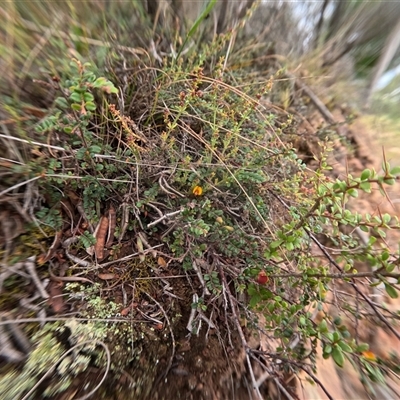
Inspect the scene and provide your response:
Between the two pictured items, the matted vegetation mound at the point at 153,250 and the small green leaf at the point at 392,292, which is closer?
the small green leaf at the point at 392,292

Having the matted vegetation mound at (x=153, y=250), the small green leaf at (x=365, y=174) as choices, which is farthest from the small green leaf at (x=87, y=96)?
the small green leaf at (x=365, y=174)

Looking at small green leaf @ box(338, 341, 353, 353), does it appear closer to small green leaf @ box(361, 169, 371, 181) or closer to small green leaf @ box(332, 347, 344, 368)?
small green leaf @ box(332, 347, 344, 368)

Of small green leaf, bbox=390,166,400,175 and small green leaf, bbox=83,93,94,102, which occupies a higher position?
small green leaf, bbox=83,93,94,102

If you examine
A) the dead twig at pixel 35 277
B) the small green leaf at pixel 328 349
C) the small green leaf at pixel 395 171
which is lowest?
the small green leaf at pixel 328 349

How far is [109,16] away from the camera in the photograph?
3.96ft

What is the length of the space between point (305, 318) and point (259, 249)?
0.26m

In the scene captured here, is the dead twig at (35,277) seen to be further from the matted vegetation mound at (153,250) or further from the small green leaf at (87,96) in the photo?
the small green leaf at (87,96)

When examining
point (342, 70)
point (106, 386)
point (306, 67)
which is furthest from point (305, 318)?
point (342, 70)

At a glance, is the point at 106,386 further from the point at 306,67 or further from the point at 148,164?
the point at 306,67

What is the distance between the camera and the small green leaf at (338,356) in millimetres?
691

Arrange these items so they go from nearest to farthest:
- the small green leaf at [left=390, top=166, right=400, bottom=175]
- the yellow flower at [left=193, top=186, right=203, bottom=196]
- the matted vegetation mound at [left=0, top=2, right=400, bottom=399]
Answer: the small green leaf at [left=390, top=166, right=400, bottom=175]
the matted vegetation mound at [left=0, top=2, right=400, bottom=399]
the yellow flower at [left=193, top=186, right=203, bottom=196]

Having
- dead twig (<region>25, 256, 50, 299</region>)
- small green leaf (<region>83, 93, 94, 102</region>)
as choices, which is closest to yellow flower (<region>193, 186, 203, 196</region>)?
small green leaf (<region>83, 93, 94, 102</region>)

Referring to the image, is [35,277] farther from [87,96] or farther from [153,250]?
[87,96]

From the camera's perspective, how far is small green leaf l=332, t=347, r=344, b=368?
2.27 feet
